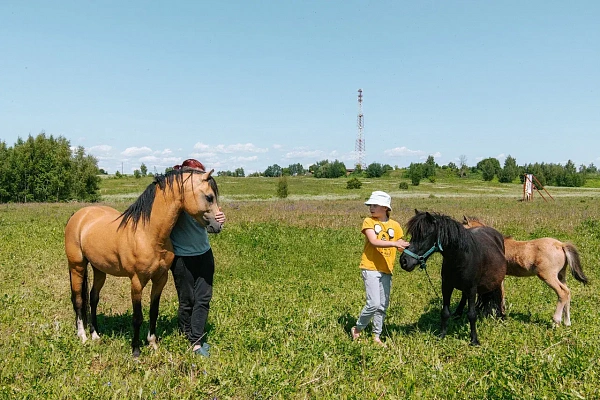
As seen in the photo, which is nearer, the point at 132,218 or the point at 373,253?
the point at 132,218

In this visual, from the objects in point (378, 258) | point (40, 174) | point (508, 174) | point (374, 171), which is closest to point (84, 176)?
point (40, 174)

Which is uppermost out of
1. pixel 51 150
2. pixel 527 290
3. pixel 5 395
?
pixel 51 150

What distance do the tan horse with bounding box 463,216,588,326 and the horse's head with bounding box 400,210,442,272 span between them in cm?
255

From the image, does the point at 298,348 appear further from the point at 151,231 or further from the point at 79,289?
the point at 79,289

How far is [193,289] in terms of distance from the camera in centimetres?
494

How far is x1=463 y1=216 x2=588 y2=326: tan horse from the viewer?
6.24 metres

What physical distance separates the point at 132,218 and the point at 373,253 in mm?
3012

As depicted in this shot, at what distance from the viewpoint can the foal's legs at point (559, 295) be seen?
5.95m

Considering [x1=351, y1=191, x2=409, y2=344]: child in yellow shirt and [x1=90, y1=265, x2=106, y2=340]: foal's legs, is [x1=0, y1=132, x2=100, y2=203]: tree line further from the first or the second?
[x1=351, y1=191, x2=409, y2=344]: child in yellow shirt

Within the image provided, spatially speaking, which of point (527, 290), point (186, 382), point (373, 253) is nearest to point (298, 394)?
point (186, 382)

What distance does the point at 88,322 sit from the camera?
5539 millimetres

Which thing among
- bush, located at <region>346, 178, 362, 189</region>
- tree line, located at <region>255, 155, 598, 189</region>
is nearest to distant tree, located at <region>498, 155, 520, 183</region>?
tree line, located at <region>255, 155, 598, 189</region>

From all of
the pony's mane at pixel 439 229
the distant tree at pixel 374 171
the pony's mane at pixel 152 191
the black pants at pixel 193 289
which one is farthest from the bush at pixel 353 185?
the pony's mane at pixel 152 191

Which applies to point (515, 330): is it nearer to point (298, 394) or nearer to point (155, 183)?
point (298, 394)
